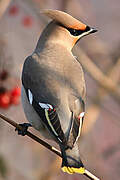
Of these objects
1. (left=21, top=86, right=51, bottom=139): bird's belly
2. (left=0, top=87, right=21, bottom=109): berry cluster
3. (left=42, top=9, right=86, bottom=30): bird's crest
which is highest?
(left=42, top=9, right=86, bottom=30): bird's crest

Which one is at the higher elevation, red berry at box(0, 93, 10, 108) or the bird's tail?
the bird's tail

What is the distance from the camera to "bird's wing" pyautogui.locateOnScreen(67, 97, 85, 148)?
2502mm

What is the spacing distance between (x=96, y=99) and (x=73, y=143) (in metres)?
1.61

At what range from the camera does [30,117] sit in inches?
106

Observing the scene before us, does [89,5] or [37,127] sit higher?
[37,127]

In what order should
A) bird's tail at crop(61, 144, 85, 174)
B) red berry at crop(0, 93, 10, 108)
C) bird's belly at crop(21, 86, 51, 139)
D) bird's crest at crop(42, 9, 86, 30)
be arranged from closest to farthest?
bird's tail at crop(61, 144, 85, 174) → bird's belly at crop(21, 86, 51, 139) → bird's crest at crop(42, 9, 86, 30) → red berry at crop(0, 93, 10, 108)

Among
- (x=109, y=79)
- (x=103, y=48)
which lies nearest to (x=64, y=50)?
(x=109, y=79)

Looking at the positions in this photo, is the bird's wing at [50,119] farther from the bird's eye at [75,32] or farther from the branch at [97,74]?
the branch at [97,74]

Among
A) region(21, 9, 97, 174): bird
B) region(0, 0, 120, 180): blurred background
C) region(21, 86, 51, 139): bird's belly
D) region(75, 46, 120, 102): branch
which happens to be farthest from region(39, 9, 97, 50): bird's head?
region(75, 46, 120, 102): branch

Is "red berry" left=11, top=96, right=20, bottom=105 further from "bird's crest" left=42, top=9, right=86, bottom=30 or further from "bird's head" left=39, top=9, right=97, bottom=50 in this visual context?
"bird's crest" left=42, top=9, right=86, bottom=30

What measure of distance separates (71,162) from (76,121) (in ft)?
0.62

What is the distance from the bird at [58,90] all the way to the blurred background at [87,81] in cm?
60

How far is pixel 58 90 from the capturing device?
260 cm

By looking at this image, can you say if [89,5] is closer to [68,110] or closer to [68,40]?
[68,40]
